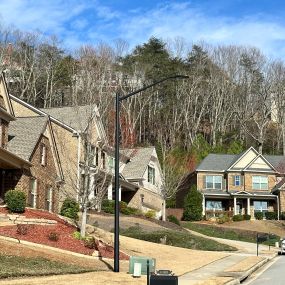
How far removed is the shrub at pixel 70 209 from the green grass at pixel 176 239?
316 cm

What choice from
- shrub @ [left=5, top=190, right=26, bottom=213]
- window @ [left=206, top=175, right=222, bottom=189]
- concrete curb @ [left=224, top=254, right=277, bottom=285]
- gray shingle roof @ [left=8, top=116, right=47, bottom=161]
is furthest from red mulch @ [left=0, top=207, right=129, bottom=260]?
window @ [left=206, top=175, right=222, bottom=189]

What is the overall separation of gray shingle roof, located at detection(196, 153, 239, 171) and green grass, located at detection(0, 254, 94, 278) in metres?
46.9

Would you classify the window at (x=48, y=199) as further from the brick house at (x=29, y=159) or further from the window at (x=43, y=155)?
the window at (x=43, y=155)

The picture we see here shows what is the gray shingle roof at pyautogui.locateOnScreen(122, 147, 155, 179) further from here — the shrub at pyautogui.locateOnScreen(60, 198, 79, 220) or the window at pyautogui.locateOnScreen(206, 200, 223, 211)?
the shrub at pyautogui.locateOnScreen(60, 198, 79, 220)

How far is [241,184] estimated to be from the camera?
64312 mm

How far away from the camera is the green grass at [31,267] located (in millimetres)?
16600

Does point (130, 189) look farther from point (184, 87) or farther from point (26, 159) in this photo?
point (184, 87)

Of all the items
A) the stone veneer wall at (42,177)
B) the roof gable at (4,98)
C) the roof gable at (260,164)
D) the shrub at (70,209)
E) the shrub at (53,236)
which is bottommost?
the shrub at (53,236)

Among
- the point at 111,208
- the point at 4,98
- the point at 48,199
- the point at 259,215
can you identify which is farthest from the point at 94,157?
the point at 259,215

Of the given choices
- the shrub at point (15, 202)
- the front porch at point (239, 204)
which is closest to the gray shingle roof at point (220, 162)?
the front porch at point (239, 204)

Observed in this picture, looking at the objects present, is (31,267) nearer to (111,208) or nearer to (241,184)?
(111,208)

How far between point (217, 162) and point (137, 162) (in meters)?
14.5

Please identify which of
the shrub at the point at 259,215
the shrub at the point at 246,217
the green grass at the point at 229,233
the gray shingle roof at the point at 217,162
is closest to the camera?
Result: the green grass at the point at 229,233

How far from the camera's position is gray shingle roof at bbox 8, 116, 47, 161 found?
32.8m
